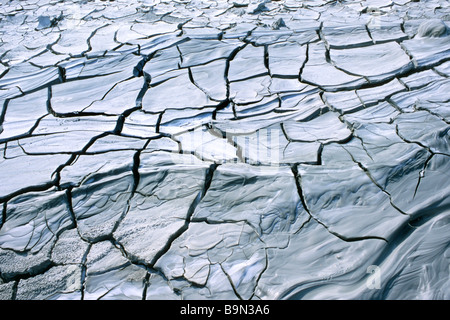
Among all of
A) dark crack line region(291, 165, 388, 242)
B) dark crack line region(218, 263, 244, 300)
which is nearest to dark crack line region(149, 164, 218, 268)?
dark crack line region(218, 263, 244, 300)

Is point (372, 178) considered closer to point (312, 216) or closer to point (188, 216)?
point (312, 216)

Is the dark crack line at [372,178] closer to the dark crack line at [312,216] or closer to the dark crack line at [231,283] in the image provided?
the dark crack line at [312,216]

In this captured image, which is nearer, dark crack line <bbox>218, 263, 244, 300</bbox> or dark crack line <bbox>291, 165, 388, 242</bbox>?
dark crack line <bbox>218, 263, 244, 300</bbox>

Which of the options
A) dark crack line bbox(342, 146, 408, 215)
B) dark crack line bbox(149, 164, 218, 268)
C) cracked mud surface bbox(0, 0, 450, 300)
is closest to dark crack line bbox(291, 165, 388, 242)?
cracked mud surface bbox(0, 0, 450, 300)

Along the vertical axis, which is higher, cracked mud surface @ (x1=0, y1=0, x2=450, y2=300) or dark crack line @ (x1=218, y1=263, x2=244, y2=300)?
cracked mud surface @ (x1=0, y1=0, x2=450, y2=300)

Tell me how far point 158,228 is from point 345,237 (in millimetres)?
764

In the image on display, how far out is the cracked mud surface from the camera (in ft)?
4.07

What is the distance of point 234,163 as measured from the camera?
66.0 inches

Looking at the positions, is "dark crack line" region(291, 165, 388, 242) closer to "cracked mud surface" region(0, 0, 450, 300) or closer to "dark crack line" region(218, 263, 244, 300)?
"cracked mud surface" region(0, 0, 450, 300)

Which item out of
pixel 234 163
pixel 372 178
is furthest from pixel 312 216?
pixel 234 163

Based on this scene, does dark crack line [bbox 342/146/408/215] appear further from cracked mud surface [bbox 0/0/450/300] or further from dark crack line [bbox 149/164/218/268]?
dark crack line [bbox 149/164/218/268]

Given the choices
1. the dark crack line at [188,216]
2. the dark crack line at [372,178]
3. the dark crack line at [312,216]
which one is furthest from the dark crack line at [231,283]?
the dark crack line at [372,178]
